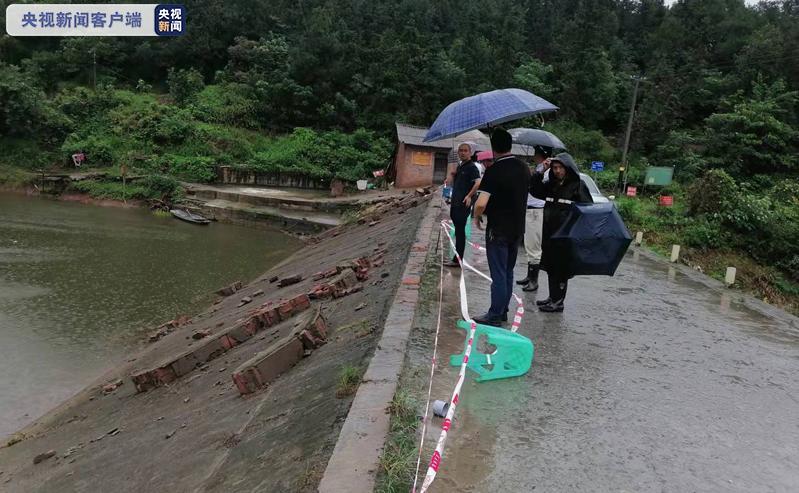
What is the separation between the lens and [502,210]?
5.20 m

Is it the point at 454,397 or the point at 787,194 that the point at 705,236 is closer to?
the point at 787,194

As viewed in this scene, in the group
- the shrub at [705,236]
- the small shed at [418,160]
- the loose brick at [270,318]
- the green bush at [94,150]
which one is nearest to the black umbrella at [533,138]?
the loose brick at [270,318]

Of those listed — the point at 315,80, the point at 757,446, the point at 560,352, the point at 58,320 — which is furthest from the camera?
the point at 315,80

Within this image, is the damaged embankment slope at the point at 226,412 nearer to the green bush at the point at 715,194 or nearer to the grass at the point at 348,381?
the grass at the point at 348,381

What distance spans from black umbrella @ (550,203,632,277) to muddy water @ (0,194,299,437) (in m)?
7.14

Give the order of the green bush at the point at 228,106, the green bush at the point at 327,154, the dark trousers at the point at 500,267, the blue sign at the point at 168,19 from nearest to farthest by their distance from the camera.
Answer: the dark trousers at the point at 500,267 → the blue sign at the point at 168,19 → the green bush at the point at 327,154 → the green bush at the point at 228,106

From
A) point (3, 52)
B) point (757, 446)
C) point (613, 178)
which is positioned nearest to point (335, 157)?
point (613, 178)

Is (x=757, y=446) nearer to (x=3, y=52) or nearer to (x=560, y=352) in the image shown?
(x=560, y=352)

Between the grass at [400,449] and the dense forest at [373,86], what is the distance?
25831 millimetres

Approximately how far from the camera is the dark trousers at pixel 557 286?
20.7ft

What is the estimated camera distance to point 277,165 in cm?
3303

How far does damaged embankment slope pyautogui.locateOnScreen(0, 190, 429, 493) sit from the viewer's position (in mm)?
3877

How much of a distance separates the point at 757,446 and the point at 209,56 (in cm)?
5323

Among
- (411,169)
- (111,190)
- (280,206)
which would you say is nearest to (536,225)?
(280,206)
